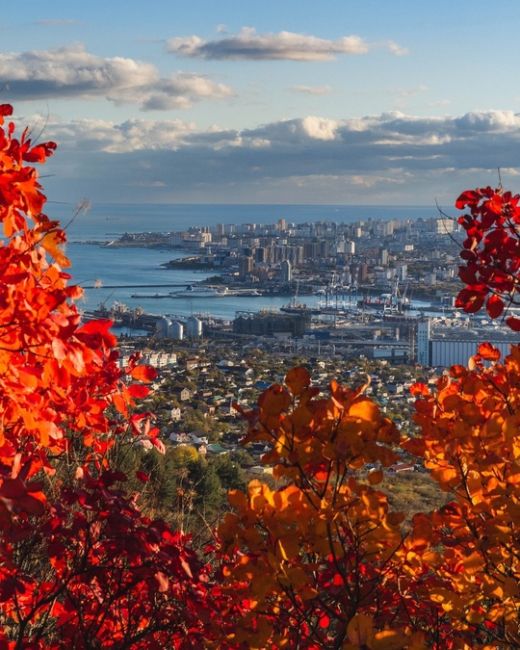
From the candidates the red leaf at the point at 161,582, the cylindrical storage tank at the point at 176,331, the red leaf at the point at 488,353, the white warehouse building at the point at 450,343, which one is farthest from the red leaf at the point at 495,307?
the cylindrical storage tank at the point at 176,331

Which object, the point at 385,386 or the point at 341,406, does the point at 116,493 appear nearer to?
the point at 341,406

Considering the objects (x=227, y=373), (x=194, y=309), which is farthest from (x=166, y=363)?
(x=194, y=309)

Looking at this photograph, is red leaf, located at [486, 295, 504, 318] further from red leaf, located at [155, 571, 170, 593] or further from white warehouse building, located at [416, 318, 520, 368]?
white warehouse building, located at [416, 318, 520, 368]

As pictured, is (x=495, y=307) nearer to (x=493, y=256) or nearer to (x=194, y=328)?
(x=493, y=256)

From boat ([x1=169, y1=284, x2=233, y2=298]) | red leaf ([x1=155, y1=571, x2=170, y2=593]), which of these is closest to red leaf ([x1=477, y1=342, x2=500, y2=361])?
red leaf ([x1=155, y1=571, x2=170, y2=593])

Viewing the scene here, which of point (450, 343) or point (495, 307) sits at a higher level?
point (495, 307)

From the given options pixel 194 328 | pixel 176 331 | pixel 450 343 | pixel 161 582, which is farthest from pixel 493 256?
pixel 194 328
